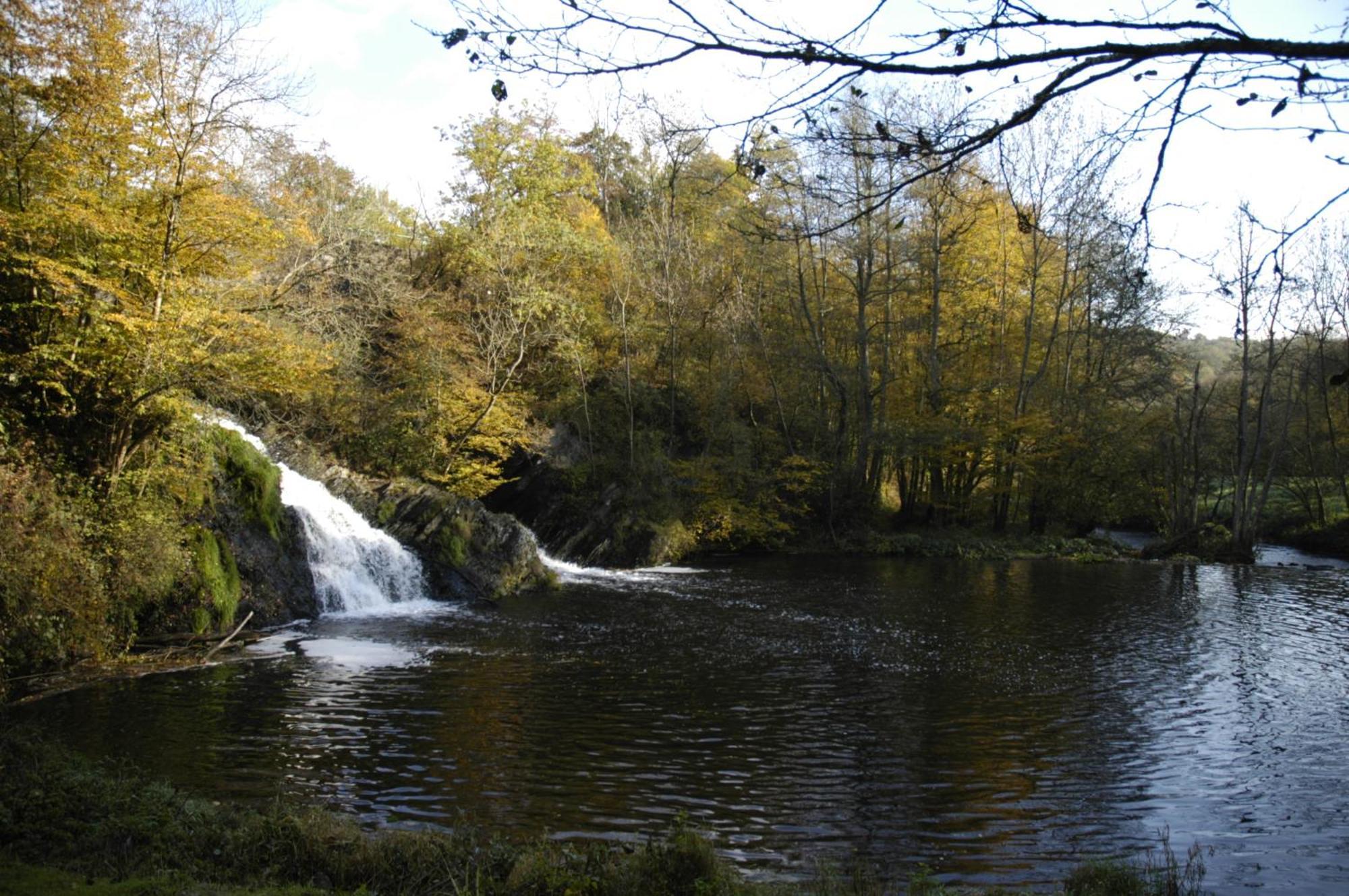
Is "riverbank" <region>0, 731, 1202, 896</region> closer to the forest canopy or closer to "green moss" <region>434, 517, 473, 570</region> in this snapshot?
the forest canopy

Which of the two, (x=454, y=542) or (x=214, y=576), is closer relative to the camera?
(x=214, y=576)

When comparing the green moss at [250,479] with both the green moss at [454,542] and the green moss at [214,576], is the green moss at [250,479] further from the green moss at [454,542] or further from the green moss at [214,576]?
the green moss at [454,542]

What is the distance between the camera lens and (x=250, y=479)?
14242 millimetres

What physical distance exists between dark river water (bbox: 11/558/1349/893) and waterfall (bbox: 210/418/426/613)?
131cm

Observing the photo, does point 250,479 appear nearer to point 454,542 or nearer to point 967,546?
point 454,542

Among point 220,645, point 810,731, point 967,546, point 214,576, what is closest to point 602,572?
point 214,576

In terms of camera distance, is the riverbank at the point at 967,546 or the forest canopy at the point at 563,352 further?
the riverbank at the point at 967,546

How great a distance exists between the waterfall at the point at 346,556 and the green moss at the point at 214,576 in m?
1.91

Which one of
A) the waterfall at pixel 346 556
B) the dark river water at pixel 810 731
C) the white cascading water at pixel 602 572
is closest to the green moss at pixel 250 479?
the waterfall at pixel 346 556

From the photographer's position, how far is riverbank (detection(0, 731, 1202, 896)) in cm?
408

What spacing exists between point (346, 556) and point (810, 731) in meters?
10.4


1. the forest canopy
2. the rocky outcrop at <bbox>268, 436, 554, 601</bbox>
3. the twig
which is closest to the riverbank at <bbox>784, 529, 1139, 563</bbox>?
the forest canopy

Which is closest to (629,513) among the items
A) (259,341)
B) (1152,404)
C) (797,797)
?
(259,341)

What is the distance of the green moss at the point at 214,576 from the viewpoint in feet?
39.7
